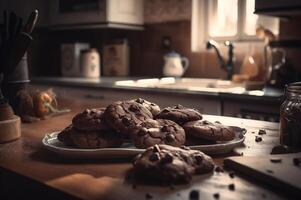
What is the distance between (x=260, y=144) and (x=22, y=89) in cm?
80

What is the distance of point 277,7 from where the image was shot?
6.89ft

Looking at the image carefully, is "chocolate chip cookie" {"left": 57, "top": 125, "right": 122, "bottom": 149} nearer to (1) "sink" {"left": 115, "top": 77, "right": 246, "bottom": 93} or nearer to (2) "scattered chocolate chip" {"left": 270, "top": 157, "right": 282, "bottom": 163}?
(2) "scattered chocolate chip" {"left": 270, "top": 157, "right": 282, "bottom": 163}

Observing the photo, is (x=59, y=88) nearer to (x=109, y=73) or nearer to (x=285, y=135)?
(x=109, y=73)

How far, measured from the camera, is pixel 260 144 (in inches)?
37.7

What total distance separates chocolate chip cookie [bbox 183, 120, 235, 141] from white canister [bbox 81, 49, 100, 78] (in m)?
2.54

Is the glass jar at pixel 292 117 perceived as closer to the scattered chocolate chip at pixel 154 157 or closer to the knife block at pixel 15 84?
the scattered chocolate chip at pixel 154 157

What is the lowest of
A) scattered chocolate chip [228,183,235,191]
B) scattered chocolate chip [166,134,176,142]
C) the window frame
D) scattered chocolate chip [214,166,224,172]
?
scattered chocolate chip [228,183,235,191]

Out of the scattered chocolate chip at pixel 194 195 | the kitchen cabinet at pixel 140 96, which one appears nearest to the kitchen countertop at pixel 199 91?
the kitchen cabinet at pixel 140 96

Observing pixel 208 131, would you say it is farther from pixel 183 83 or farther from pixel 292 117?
pixel 183 83

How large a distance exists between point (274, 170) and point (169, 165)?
0.60ft

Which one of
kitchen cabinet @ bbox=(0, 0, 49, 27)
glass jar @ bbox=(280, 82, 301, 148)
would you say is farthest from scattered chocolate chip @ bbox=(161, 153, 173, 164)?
kitchen cabinet @ bbox=(0, 0, 49, 27)

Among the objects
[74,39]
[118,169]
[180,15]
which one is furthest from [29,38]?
[74,39]

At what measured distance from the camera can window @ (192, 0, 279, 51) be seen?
2.91m

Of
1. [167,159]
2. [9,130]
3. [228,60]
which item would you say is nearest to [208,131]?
[167,159]
